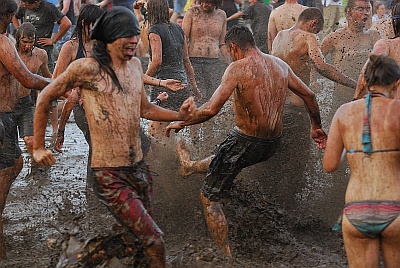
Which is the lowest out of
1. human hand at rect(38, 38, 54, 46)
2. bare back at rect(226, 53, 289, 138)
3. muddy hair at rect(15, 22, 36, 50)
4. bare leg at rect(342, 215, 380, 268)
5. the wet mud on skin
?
the wet mud on skin

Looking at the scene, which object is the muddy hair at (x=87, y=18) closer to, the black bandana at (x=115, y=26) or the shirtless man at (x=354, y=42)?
the black bandana at (x=115, y=26)

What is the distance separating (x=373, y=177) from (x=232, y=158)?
1.96 meters

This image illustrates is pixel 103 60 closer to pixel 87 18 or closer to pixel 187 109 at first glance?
pixel 187 109

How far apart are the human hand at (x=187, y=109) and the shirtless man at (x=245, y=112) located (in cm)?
79

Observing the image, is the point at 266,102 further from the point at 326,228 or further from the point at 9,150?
the point at 9,150

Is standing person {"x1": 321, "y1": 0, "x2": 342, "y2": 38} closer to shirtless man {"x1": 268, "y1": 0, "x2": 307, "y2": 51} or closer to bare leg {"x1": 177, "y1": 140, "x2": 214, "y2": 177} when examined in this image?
shirtless man {"x1": 268, "y1": 0, "x2": 307, "y2": 51}

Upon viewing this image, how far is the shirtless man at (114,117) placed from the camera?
16.1 ft

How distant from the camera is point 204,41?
33.4 feet

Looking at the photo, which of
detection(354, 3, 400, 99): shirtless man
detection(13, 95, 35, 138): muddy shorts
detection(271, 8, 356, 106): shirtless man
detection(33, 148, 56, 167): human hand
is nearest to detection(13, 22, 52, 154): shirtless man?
detection(13, 95, 35, 138): muddy shorts

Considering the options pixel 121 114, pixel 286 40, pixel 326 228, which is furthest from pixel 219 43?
pixel 121 114

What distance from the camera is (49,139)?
35.2ft

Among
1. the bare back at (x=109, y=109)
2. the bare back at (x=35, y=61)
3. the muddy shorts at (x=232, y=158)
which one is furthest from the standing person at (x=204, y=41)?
the bare back at (x=109, y=109)

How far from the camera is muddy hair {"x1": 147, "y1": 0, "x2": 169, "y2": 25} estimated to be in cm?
883

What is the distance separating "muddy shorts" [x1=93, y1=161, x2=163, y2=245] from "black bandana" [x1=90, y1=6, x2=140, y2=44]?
87cm
